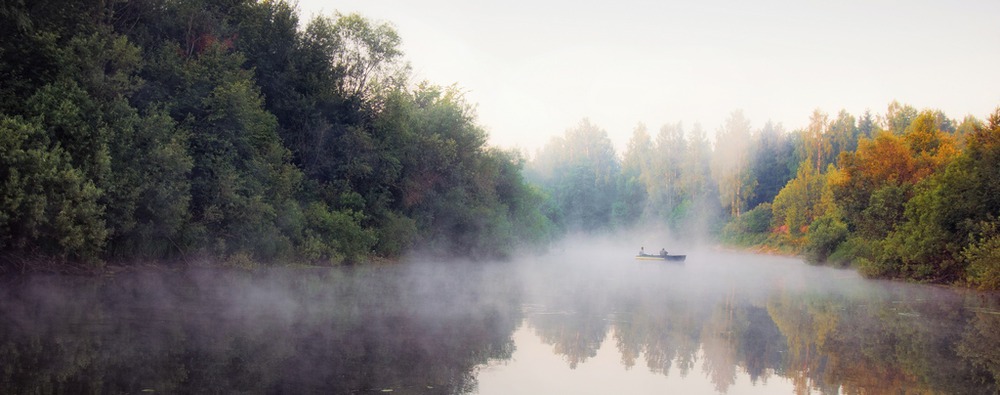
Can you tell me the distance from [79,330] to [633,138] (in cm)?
13365

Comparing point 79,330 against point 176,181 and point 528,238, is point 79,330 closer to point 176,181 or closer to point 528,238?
point 176,181

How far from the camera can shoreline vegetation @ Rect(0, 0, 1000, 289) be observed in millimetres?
24938

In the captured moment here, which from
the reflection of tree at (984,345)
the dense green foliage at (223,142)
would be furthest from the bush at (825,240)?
the reflection of tree at (984,345)

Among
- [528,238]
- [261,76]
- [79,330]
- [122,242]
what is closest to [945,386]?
[79,330]

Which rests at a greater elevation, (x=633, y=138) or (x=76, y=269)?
(x=633, y=138)

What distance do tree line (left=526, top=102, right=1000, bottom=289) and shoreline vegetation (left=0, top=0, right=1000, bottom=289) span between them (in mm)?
204

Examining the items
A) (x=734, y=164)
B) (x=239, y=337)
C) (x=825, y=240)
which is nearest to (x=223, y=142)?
(x=239, y=337)

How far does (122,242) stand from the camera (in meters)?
30.4

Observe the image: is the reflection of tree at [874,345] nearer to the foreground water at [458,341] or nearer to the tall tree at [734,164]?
the foreground water at [458,341]

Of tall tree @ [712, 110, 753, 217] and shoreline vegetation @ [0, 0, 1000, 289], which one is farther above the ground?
tall tree @ [712, 110, 753, 217]

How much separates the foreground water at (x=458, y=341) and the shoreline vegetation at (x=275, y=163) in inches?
137

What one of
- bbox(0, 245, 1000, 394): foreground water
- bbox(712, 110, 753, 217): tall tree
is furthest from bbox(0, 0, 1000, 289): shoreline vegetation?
bbox(712, 110, 753, 217): tall tree

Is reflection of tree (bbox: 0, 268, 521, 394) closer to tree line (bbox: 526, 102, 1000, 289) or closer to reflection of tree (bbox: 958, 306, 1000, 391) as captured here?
reflection of tree (bbox: 958, 306, 1000, 391)

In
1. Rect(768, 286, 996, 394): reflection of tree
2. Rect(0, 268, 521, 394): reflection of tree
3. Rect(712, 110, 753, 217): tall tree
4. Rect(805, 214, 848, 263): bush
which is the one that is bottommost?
Rect(0, 268, 521, 394): reflection of tree
